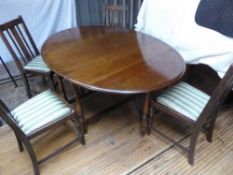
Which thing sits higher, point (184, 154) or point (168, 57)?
point (168, 57)

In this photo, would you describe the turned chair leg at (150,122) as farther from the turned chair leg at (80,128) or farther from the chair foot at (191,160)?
the turned chair leg at (80,128)

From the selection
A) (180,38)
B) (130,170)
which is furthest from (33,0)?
(130,170)

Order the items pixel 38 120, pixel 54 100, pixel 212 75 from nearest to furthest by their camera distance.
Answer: pixel 38 120, pixel 54 100, pixel 212 75

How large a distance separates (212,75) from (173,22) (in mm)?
797

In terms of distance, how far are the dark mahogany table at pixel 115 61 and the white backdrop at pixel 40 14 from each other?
922mm

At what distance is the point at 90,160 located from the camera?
1707 millimetres

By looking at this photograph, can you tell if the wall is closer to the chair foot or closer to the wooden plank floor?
the wooden plank floor

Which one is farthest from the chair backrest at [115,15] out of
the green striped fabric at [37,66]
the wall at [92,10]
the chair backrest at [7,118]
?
the chair backrest at [7,118]

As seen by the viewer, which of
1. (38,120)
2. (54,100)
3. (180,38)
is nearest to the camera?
(38,120)

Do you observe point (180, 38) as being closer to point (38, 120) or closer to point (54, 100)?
point (54, 100)

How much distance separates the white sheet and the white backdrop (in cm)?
105

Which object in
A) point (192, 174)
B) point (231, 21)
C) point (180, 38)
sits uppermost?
point (231, 21)

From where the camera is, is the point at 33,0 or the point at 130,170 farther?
the point at 33,0

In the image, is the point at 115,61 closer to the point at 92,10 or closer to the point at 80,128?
the point at 80,128
